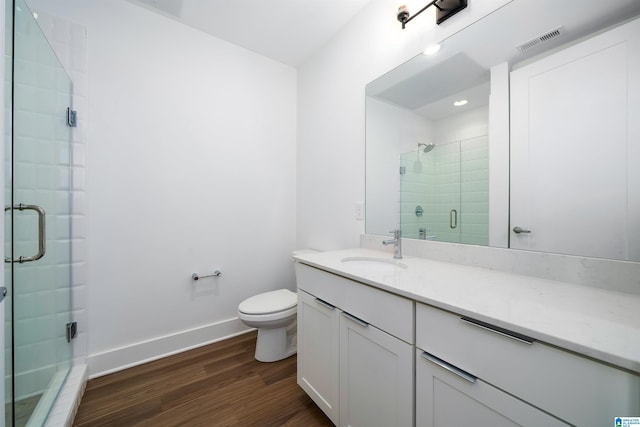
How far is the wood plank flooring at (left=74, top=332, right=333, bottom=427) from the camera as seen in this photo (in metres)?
1.29

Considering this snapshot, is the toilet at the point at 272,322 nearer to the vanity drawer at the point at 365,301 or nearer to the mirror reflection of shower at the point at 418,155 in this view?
the vanity drawer at the point at 365,301

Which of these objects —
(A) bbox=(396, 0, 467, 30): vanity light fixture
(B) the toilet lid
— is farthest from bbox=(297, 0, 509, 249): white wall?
(B) the toilet lid

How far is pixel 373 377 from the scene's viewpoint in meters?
0.97

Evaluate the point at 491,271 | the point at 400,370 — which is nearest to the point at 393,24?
the point at 491,271

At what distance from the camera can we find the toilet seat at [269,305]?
1690mm

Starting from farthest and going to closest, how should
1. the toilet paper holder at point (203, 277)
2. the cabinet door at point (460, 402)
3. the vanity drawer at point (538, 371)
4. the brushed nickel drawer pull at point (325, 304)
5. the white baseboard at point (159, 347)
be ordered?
1. the toilet paper holder at point (203, 277)
2. the white baseboard at point (159, 347)
3. the brushed nickel drawer pull at point (325, 304)
4. the cabinet door at point (460, 402)
5. the vanity drawer at point (538, 371)

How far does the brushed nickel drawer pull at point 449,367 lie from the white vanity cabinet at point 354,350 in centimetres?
6

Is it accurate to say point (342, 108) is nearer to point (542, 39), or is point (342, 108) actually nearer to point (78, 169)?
point (542, 39)

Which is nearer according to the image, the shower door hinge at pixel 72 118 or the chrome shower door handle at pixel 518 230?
the chrome shower door handle at pixel 518 230

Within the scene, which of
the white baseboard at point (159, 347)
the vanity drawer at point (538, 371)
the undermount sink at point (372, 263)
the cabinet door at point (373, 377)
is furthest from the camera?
the white baseboard at point (159, 347)

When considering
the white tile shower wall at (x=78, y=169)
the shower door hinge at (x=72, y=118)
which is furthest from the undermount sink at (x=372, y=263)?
the shower door hinge at (x=72, y=118)

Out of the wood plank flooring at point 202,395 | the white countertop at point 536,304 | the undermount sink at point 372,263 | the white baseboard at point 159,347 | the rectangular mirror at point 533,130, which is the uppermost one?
the rectangular mirror at point 533,130

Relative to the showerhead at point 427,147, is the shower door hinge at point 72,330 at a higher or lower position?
lower

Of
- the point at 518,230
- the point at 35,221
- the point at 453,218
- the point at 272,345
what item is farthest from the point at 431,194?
the point at 35,221
